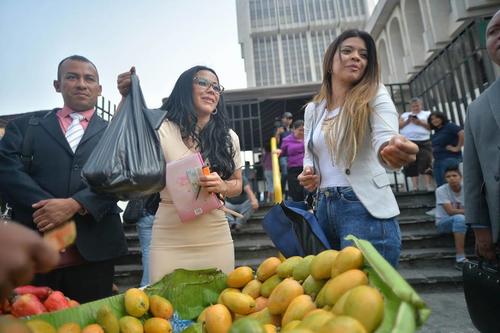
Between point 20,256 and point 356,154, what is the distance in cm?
123

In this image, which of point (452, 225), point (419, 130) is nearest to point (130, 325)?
point (452, 225)

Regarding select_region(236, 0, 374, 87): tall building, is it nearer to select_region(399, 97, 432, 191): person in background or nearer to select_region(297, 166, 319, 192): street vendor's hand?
select_region(399, 97, 432, 191): person in background

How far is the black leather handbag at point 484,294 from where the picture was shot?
1.39 meters

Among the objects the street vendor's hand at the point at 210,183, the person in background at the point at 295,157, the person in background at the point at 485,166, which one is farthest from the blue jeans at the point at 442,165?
the street vendor's hand at the point at 210,183

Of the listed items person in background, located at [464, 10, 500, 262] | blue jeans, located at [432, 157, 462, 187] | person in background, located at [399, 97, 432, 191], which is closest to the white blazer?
person in background, located at [464, 10, 500, 262]

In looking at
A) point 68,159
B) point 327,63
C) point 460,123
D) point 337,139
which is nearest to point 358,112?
point 337,139

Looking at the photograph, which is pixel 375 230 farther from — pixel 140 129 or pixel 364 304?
pixel 140 129

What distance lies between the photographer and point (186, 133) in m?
1.71

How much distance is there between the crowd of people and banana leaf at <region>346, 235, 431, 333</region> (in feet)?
1.83

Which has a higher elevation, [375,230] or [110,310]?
[375,230]

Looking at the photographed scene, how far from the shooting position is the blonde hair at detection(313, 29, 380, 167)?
4.37 feet

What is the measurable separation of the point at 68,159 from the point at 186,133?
69 centimetres

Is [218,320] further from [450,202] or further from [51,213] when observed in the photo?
[450,202]

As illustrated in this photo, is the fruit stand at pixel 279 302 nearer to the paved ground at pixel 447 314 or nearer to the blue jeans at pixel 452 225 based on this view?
the paved ground at pixel 447 314
